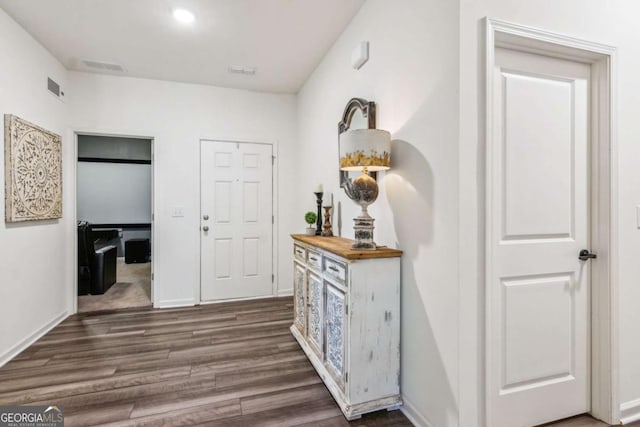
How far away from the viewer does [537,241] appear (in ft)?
5.55

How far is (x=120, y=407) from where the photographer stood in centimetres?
192

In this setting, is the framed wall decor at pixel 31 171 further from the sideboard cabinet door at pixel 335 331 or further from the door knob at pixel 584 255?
the door knob at pixel 584 255

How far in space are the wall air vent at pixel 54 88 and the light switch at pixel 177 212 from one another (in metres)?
1.60

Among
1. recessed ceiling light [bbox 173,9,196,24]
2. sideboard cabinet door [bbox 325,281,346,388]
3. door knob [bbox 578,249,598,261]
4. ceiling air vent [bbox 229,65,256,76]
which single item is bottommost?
sideboard cabinet door [bbox 325,281,346,388]

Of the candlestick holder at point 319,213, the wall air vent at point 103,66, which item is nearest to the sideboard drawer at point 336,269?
the candlestick holder at point 319,213

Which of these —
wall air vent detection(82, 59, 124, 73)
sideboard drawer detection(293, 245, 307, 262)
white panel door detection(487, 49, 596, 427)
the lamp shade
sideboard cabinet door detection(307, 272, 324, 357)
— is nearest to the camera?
white panel door detection(487, 49, 596, 427)

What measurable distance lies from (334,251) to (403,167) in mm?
662

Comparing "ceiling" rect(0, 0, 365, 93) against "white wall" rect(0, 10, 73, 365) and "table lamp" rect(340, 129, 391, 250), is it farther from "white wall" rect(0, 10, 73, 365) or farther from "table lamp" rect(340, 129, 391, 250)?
"table lamp" rect(340, 129, 391, 250)

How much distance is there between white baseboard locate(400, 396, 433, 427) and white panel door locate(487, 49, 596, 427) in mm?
336

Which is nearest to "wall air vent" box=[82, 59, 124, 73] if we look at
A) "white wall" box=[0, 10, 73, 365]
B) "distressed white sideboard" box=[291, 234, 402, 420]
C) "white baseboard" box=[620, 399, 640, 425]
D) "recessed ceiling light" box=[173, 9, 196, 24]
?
"white wall" box=[0, 10, 73, 365]

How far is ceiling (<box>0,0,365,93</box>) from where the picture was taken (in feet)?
7.98

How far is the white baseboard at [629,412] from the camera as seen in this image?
1775 mm

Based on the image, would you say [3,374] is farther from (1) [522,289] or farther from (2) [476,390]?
(1) [522,289]

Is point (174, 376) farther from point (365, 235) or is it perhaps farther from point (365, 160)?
point (365, 160)
